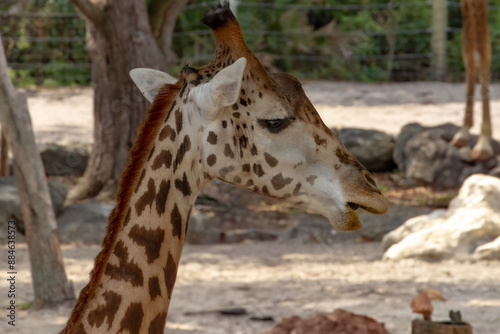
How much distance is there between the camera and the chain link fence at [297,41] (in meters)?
15.2

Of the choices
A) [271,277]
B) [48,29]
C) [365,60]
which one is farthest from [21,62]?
[271,277]

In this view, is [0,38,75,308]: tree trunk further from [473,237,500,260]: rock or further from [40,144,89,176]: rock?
[40,144,89,176]: rock

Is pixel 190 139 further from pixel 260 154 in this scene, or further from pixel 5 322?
pixel 5 322

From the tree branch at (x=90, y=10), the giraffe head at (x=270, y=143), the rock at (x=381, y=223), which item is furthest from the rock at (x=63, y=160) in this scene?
the giraffe head at (x=270, y=143)

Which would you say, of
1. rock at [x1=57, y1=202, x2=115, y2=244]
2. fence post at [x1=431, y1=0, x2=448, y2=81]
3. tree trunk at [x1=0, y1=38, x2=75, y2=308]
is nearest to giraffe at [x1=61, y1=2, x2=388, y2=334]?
tree trunk at [x1=0, y1=38, x2=75, y2=308]

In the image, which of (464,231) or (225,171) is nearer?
(225,171)

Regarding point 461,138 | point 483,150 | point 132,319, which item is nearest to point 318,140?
point 132,319

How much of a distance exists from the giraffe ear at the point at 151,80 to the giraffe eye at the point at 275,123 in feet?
1.27

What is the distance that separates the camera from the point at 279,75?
296cm

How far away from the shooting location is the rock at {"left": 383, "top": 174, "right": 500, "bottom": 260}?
7492mm

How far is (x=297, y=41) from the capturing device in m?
15.7

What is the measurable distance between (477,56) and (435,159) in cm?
134

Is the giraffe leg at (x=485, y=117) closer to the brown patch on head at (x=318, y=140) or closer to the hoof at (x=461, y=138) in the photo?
the hoof at (x=461, y=138)

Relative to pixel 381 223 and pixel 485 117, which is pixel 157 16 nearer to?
pixel 381 223
